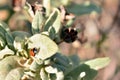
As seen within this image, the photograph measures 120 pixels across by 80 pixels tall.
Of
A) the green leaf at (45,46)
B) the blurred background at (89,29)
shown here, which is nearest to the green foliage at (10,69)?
the green leaf at (45,46)

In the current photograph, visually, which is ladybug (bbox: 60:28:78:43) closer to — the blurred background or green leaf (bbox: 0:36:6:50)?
green leaf (bbox: 0:36:6:50)

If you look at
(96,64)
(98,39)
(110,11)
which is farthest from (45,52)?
(110,11)

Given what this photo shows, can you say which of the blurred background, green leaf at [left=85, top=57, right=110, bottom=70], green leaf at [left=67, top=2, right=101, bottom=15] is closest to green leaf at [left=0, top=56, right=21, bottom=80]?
green leaf at [left=85, top=57, right=110, bottom=70]

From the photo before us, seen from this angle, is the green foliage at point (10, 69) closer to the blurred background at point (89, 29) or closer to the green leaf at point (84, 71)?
the green leaf at point (84, 71)

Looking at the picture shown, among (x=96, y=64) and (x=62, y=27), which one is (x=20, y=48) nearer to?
(x=62, y=27)

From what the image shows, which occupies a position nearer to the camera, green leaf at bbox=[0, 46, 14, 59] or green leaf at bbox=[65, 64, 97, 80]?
green leaf at bbox=[0, 46, 14, 59]

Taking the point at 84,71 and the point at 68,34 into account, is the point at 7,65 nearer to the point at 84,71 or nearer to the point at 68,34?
the point at 68,34

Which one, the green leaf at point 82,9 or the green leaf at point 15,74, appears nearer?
the green leaf at point 15,74

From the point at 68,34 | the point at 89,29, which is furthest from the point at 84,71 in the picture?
the point at 89,29
